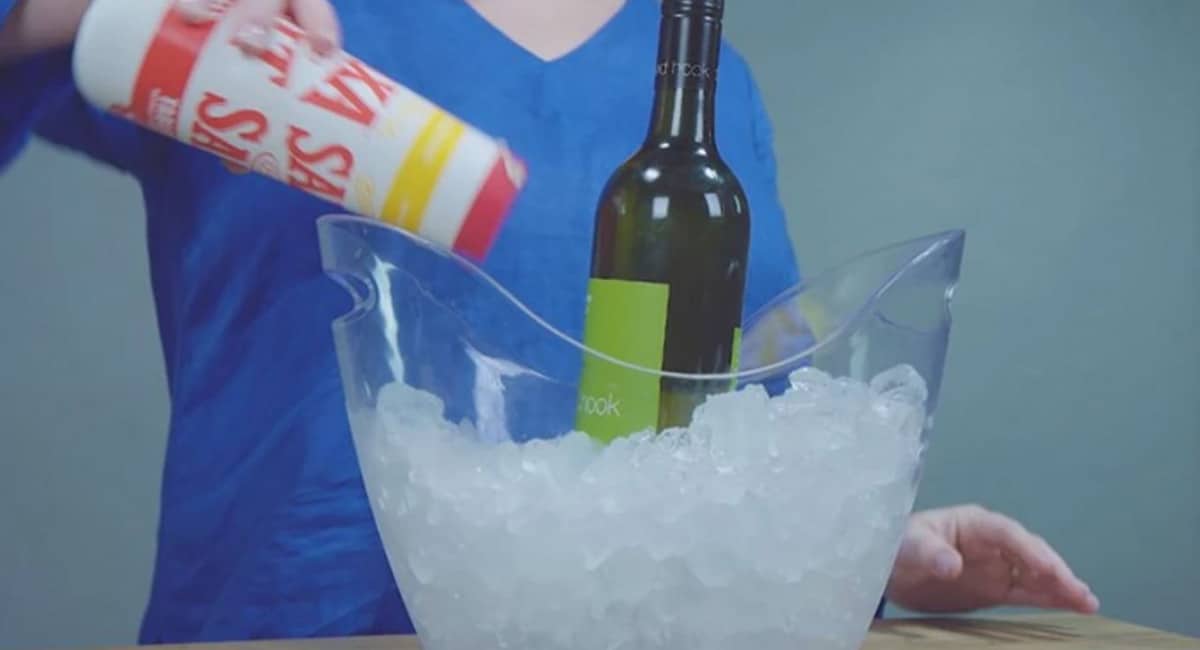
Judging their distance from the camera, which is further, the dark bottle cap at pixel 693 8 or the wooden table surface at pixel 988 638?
the wooden table surface at pixel 988 638

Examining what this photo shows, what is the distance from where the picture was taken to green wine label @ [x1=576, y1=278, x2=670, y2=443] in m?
0.43

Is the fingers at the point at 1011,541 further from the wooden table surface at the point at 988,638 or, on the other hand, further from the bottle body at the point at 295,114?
the bottle body at the point at 295,114

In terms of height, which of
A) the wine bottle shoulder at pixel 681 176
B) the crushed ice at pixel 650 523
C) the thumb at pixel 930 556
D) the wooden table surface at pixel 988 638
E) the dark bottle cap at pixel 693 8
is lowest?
the wooden table surface at pixel 988 638

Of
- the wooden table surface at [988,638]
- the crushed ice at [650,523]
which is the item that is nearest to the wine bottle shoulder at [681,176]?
the crushed ice at [650,523]

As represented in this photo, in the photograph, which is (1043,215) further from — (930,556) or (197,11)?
(197,11)

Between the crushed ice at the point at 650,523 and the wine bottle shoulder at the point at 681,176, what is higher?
the wine bottle shoulder at the point at 681,176

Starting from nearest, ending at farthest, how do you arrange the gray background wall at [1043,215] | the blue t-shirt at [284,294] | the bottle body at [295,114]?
the bottle body at [295,114] < the blue t-shirt at [284,294] < the gray background wall at [1043,215]

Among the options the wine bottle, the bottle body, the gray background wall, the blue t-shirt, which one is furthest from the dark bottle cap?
the gray background wall

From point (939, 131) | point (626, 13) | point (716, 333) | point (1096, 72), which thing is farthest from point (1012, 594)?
point (1096, 72)

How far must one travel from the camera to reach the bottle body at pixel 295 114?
0.52 metres

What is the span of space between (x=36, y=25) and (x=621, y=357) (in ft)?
1.41

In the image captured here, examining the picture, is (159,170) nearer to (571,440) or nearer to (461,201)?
(461,201)

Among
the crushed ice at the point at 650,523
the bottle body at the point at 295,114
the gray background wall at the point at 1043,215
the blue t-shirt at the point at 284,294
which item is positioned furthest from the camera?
the gray background wall at the point at 1043,215

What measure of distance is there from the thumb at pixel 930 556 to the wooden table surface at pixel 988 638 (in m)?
0.04
